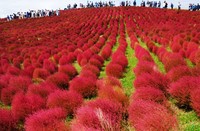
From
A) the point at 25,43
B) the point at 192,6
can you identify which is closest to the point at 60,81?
the point at 25,43

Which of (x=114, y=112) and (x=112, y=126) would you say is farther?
(x=114, y=112)

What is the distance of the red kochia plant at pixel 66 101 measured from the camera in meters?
8.08

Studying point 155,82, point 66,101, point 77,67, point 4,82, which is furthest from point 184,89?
point 77,67

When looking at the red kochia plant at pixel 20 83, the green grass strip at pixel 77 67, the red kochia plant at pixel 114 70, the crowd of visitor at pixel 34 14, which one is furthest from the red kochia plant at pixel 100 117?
the crowd of visitor at pixel 34 14

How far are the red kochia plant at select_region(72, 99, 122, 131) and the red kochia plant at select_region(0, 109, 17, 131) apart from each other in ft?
5.70

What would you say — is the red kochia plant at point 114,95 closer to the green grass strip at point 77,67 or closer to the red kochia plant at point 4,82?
the red kochia plant at point 4,82

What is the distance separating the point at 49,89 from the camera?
9.55 m

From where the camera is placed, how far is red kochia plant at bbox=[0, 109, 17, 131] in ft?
23.7

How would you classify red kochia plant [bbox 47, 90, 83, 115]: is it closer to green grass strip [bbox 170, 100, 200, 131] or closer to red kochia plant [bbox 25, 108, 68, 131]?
red kochia plant [bbox 25, 108, 68, 131]

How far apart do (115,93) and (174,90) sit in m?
1.47

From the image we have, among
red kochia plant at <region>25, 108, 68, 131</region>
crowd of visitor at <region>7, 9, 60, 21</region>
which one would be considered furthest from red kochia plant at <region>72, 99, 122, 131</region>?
crowd of visitor at <region>7, 9, 60, 21</region>

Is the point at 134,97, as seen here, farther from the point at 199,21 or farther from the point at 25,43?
the point at 199,21

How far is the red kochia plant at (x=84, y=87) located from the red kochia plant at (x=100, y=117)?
2.40m

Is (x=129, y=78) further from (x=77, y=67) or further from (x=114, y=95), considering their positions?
(x=77, y=67)
